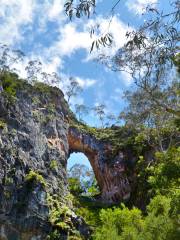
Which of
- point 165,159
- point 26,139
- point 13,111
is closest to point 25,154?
point 26,139

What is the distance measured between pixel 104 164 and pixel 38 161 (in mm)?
9018

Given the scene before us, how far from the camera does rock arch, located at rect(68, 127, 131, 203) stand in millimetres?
28734

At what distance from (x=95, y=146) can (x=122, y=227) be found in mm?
15056

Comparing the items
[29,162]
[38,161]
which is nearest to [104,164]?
[38,161]

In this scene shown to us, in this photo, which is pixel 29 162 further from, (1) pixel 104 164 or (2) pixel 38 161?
(1) pixel 104 164

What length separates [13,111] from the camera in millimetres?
21906

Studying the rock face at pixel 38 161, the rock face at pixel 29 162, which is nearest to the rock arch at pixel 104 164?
the rock face at pixel 38 161

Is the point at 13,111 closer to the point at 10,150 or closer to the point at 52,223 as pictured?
the point at 10,150

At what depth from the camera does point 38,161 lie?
21297mm

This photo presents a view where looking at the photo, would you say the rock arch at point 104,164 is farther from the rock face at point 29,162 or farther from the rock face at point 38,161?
the rock face at point 29,162

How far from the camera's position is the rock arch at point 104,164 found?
28.7 m

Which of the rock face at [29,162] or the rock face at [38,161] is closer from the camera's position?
the rock face at [29,162]


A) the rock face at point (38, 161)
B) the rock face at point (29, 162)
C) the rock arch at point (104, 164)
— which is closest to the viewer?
the rock face at point (29, 162)

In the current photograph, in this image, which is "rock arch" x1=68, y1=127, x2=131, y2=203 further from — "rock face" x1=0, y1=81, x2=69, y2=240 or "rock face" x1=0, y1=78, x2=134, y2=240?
"rock face" x1=0, y1=81, x2=69, y2=240
